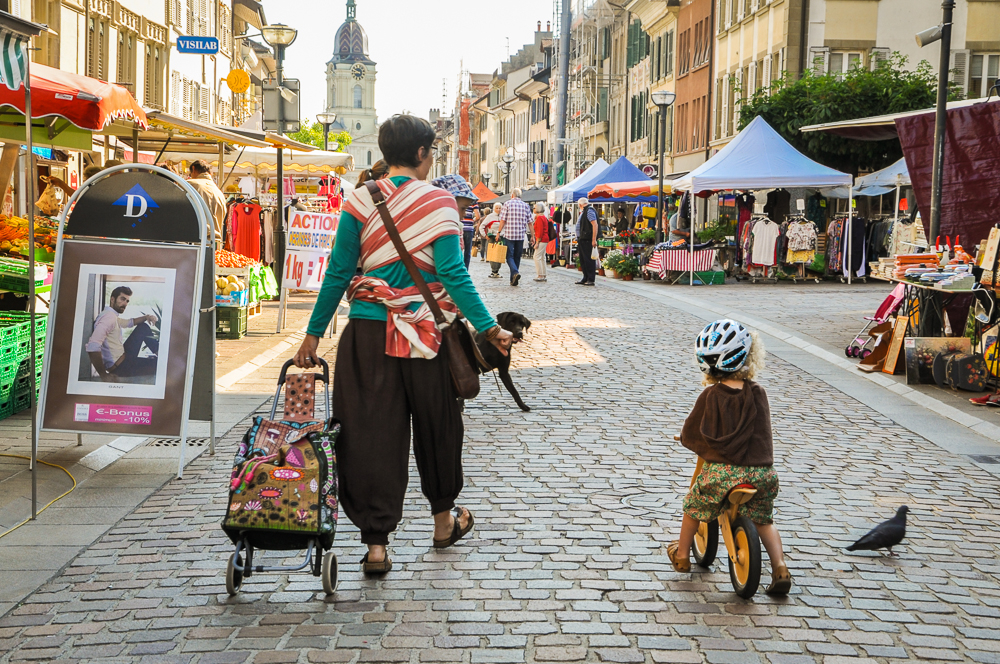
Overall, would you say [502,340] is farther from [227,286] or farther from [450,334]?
[227,286]

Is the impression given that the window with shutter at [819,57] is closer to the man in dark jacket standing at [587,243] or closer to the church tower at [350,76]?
the man in dark jacket standing at [587,243]

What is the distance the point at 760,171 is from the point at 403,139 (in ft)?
69.3

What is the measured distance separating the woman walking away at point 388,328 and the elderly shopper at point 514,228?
20387 millimetres

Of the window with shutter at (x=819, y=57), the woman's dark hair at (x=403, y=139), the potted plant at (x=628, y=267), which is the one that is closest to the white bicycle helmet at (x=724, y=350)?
the woman's dark hair at (x=403, y=139)

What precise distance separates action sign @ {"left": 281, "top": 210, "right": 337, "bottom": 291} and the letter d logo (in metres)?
6.84

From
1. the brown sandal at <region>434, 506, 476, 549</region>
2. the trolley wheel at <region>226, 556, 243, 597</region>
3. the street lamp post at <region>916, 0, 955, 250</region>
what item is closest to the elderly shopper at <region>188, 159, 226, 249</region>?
the street lamp post at <region>916, 0, 955, 250</region>

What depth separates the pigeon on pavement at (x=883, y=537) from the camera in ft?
16.8

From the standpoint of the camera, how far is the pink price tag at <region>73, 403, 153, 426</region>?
6699 mm

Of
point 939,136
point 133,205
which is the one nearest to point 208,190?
point 133,205

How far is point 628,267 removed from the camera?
27.8 metres

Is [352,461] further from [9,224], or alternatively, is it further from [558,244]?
[558,244]

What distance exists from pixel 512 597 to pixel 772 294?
18799 millimetres

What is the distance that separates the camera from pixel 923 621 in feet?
14.3

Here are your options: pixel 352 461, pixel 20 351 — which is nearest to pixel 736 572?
pixel 352 461
